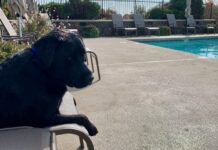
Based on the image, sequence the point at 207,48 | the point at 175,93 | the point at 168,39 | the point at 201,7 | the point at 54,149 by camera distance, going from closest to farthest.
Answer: the point at 54,149
the point at 175,93
the point at 207,48
the point at 168,39
the point at 201,7

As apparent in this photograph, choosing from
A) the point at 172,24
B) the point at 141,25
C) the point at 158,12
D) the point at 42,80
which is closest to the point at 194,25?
the point at 172,24

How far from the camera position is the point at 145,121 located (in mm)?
3170

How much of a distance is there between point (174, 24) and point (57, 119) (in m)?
17.0

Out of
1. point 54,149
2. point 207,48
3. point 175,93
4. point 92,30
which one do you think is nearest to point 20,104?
point 54,149

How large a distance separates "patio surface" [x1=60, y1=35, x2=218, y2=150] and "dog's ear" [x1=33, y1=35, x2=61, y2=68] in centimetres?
110

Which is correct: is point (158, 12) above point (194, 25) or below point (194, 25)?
above

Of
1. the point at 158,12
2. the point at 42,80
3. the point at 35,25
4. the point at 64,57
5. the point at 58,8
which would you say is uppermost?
the point at 58,8

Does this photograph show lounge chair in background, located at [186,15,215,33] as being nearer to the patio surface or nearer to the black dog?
the patio surface

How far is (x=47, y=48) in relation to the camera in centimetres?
173

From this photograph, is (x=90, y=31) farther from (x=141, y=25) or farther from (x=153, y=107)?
(x=153, y=107)

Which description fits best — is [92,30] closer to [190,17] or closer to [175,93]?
[190,17]

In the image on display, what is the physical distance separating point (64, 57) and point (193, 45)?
1323cm

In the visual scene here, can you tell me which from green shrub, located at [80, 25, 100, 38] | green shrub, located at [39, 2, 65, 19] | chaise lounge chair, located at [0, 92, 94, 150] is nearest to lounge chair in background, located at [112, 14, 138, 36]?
green shrub, located at [80, 25, 100, 38]

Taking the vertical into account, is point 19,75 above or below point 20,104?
above
